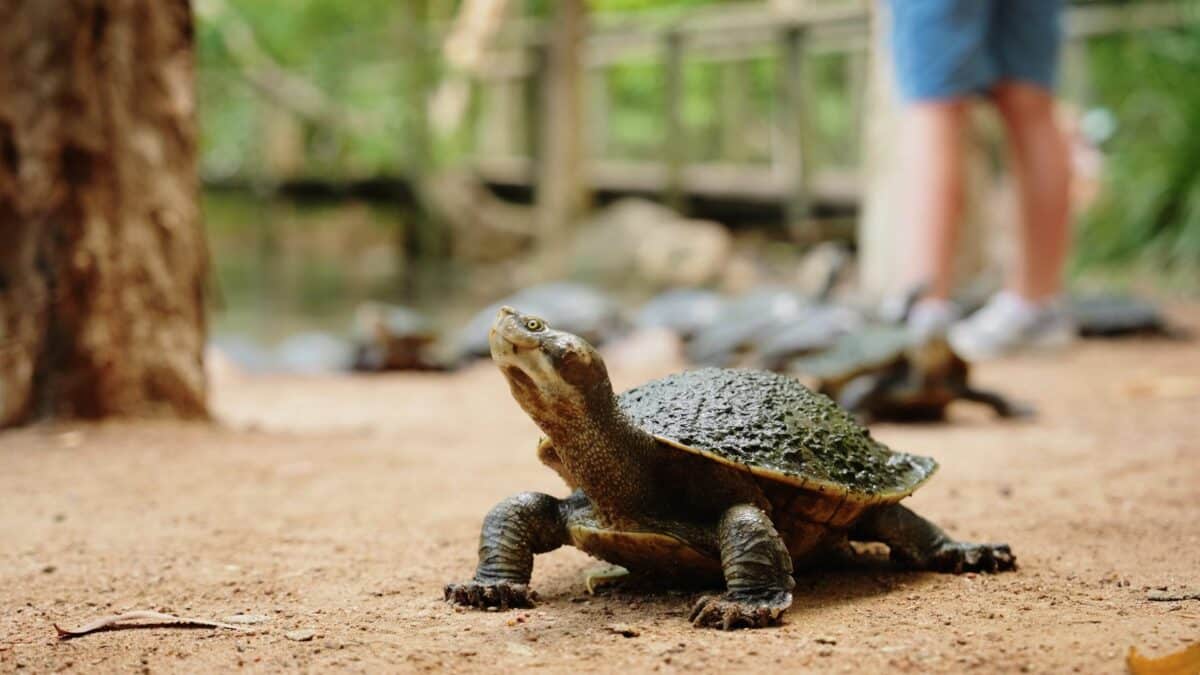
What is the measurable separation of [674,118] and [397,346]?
289 inches

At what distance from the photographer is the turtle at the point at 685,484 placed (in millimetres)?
2033

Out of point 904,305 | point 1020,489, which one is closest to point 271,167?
point 904,305

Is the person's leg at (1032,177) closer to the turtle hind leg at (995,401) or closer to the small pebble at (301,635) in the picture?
the turtle hind leg at (995,401)

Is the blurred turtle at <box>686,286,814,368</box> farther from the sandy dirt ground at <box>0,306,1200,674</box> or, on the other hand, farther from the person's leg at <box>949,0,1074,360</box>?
the sandy dirt ground at <box>0,306,1200,674</box>

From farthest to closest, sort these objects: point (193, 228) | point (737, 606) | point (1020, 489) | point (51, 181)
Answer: point (193, 228)
point (51, 181)
point (1020, 489)
point (737, 606)

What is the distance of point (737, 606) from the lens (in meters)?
1.99

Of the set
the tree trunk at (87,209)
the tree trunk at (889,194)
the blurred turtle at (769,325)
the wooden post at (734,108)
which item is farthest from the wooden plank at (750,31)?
the tree trunk at (87,209)

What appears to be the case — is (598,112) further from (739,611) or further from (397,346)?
(739,611)

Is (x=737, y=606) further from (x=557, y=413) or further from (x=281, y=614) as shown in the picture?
(x=281, y=614)

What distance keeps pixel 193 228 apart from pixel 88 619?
105 inches

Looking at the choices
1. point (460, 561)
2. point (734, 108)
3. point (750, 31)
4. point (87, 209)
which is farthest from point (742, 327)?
point (734, 108)

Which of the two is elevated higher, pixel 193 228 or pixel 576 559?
pixel 193 228

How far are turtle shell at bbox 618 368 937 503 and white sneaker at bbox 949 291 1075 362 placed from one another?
4320mm

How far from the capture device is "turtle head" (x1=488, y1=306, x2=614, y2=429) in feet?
6.55
